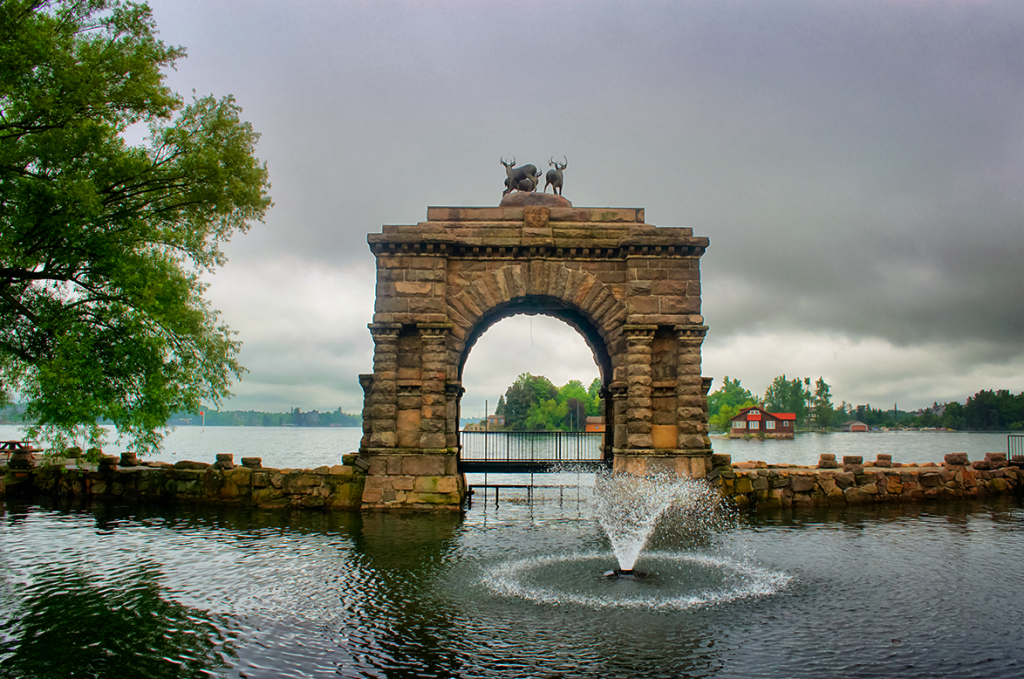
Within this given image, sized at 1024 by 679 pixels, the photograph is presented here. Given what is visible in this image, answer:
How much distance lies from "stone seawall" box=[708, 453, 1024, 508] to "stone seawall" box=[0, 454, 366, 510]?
9.53 meters

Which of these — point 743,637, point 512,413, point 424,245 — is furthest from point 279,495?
point 512,413

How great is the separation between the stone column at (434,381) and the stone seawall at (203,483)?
Result: 6.85 feet

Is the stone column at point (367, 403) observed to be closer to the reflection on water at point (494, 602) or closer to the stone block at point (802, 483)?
the reflection on water at point (494, 602)

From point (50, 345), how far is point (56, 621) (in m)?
8.40

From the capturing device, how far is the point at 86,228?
45.6 feet

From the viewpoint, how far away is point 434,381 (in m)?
17.5

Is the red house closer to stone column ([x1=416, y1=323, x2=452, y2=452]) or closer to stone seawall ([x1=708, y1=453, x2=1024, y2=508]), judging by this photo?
stone seawall ([x1=708, y1=453, x2=1024, y2=508])

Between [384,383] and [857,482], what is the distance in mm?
12834

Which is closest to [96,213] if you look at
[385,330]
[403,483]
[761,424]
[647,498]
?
[385,330]

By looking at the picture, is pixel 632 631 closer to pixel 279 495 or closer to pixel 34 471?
pixel 279 495

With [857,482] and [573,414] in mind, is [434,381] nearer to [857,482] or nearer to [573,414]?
[857,482]

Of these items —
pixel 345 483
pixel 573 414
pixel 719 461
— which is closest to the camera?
pixel 345 483

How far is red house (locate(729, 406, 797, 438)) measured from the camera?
118m

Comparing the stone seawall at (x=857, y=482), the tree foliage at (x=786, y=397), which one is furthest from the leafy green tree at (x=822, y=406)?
the stone seawall at (x=857, y=482)
